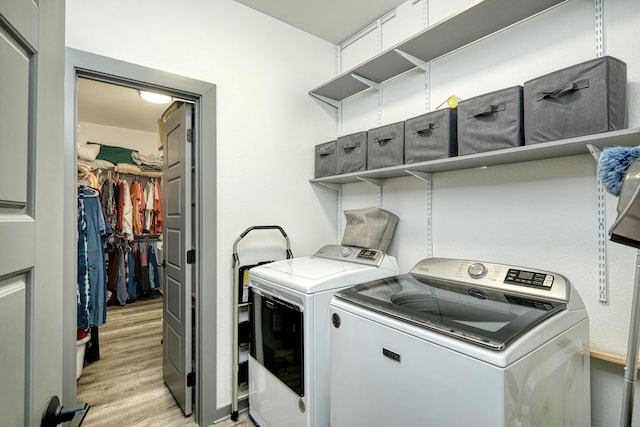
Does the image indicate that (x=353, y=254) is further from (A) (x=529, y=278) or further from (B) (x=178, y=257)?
(B) (x=178, y=257)

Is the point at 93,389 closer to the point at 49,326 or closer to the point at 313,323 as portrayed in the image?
the point at 313,323

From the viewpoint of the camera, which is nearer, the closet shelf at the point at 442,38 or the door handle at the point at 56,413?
the door handle at the point at 56,413

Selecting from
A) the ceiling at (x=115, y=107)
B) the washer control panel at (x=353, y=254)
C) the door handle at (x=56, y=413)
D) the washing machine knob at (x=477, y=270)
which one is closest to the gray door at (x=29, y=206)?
the door handle at (x=56, y=413)

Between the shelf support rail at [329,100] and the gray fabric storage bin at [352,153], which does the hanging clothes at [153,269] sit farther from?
the gray fabric storage bin at [352,153]

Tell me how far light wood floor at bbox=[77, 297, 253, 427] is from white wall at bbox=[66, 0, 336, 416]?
1.61 feet

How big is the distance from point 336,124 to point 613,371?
93.1 inches

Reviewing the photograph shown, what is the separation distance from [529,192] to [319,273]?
1194 millimetres

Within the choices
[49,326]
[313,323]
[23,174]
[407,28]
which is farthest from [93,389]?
[407,28]

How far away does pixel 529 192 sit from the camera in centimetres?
157

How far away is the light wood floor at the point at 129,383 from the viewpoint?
6.72ft

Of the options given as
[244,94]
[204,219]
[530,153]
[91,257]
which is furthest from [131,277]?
[530,153]

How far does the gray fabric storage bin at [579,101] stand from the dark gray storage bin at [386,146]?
69 cm

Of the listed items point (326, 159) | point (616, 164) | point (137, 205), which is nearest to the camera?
point (616, 164)

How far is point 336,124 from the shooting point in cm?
275
